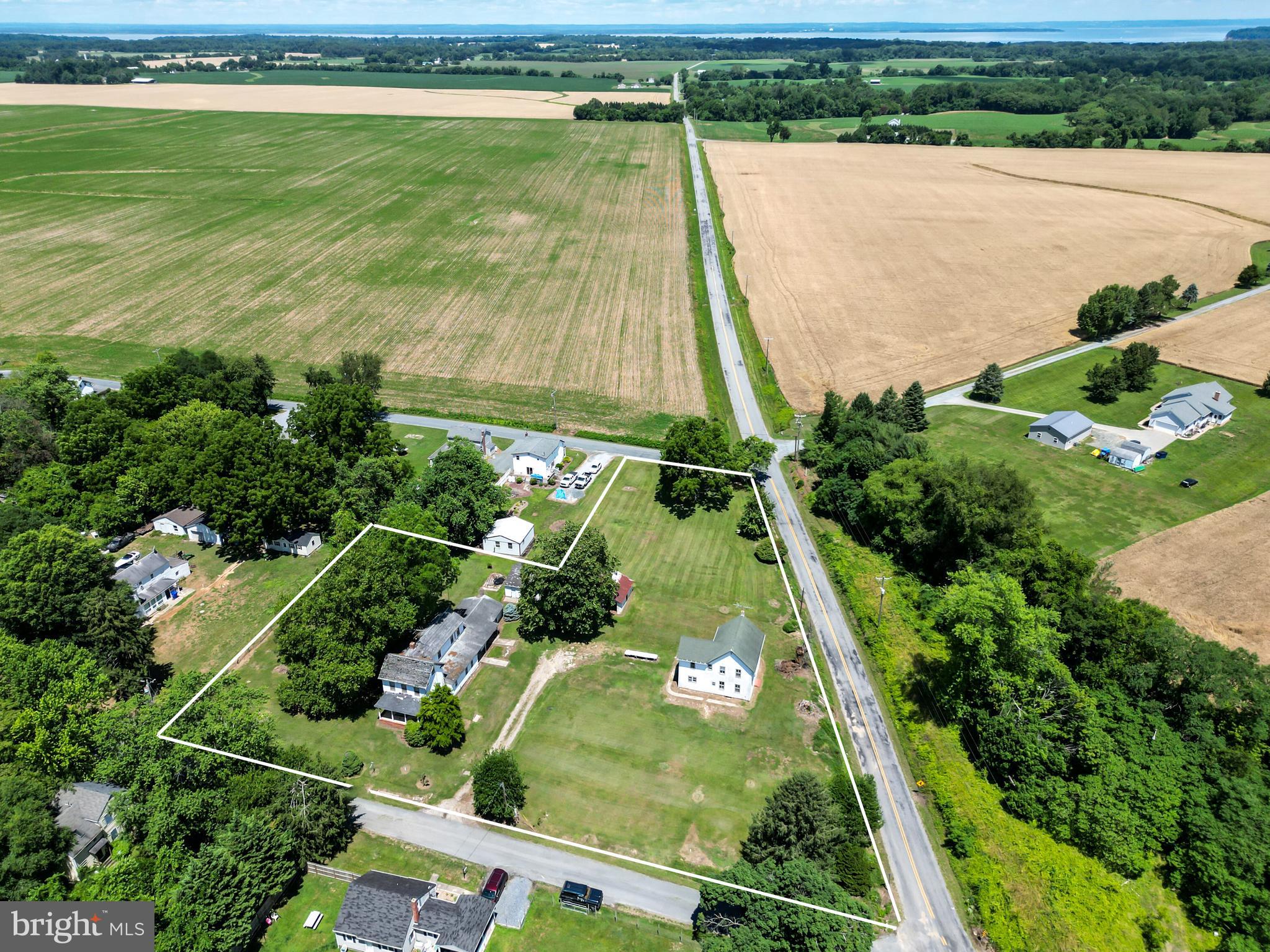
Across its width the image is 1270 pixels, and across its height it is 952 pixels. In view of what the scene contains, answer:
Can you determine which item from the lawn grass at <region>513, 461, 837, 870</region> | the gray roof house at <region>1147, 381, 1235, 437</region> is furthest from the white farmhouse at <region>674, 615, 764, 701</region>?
the gray roof house at <region>1147, 381, 1235, 437</region>

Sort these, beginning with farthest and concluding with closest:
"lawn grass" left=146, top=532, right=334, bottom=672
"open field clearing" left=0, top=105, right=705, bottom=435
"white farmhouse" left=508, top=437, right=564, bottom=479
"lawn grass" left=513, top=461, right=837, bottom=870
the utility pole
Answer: "open field clearing" left=0, top=105, right=705, bottom=435 → "white farmhouse" left=508, top=437, right=564, bottom=479 → the utility pole → "lawn grass" left=146, top=532, right=334, bottom=672 → "lawn grass" left=513, top=461, right=837, bottom=870

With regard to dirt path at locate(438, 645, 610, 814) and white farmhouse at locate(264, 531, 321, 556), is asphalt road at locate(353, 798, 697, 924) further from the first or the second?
white farmhouse at locate(264, 531, 321, 556)

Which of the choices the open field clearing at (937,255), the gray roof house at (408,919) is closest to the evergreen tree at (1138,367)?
the open field clearing at (937,255)

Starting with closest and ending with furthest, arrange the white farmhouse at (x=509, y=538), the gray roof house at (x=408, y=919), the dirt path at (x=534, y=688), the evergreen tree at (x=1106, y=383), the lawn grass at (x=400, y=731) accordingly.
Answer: the gray roof house at (x=408, y=919) → the dirt path at (x=534, y=688) → the lawn grass at (x=400, y=731) → the white farmhouse at (x=509, y=538) → the evergreen tree at (x=1106, y=383)

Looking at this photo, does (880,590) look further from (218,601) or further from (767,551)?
(218,601)

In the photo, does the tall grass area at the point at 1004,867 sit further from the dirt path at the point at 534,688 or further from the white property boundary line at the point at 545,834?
the dirt path at the point at 534,688

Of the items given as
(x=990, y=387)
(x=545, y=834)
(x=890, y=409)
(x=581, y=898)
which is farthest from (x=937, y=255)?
(x=581, y=898)

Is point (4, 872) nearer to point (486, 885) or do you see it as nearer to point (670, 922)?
point (486, 885)
